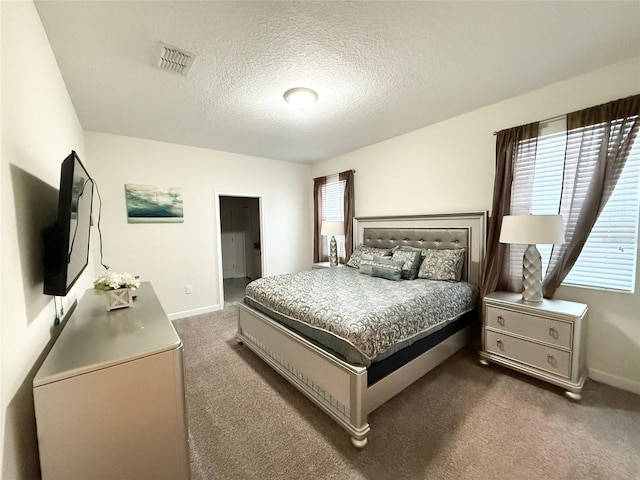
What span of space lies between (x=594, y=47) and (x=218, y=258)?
4742 millimetres

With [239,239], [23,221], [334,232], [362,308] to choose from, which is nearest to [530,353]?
[362,308]

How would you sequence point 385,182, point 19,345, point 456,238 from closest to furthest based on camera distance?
point 19,345, point 456,238, point 385,182

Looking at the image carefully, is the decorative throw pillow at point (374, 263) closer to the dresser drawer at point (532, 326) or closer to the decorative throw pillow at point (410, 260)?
the decorative throw pillow at point (410, 260)

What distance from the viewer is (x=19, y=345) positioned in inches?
39.4

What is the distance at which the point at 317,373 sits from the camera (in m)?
1.87

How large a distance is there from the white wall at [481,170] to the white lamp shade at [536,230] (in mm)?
705

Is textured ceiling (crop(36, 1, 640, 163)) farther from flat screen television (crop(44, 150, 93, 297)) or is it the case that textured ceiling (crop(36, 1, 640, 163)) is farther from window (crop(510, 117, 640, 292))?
flat screen television (crop(44, 150, 93, 297))

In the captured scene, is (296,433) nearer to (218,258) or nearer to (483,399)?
(483,399)

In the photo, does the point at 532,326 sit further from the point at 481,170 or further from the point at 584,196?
the point at 481,170

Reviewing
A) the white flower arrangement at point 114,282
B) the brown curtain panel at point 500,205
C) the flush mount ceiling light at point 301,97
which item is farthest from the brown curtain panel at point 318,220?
the white flower arrangement at point 114,282

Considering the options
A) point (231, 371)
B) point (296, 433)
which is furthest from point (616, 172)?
point (231, 371)

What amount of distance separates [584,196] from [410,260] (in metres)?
1.58

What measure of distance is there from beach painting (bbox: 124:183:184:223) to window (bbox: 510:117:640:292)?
432cm

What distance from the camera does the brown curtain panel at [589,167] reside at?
6.54 feet
